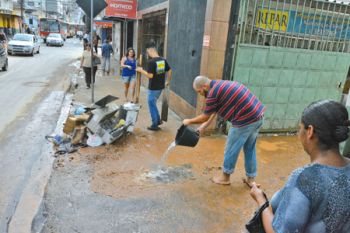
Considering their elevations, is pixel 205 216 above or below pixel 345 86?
below

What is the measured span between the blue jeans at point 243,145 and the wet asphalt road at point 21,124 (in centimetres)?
285

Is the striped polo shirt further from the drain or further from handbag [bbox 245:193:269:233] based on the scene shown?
the drain

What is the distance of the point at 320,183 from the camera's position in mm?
1409

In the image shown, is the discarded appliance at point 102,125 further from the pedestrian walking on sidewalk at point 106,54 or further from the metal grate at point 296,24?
the pedestrian walking on sidewalk at point 106,54

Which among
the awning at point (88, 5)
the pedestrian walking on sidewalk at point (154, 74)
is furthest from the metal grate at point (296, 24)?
the awning at point (88, 5)

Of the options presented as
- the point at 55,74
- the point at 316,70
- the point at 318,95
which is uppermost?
the point at 316,70

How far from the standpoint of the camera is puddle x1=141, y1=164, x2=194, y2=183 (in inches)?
186

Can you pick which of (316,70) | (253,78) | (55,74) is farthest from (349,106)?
(55,74)

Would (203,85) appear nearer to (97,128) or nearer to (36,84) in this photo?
(97,128)

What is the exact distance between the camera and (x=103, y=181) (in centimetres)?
456

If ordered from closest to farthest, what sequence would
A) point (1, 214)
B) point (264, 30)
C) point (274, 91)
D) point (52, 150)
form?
point (1, 214) < point (52, 150) < point (264, 30) < point (274, 91)

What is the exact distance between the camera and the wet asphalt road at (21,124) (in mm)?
4461

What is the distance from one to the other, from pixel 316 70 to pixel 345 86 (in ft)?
4.84

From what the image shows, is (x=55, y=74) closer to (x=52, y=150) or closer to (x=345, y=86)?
(x=52, y=150)
